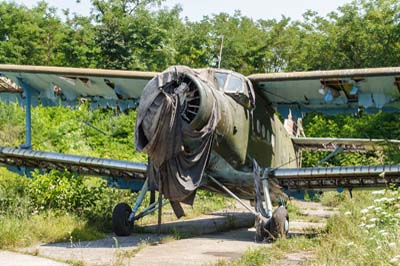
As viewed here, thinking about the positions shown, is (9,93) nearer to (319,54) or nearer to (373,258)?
(373,258)

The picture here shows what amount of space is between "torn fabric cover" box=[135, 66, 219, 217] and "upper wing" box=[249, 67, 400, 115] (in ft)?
8.33

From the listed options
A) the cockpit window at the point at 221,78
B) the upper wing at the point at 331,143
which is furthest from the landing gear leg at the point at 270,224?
the upper wing at the point at 331,143

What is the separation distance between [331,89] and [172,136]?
441 centimetres

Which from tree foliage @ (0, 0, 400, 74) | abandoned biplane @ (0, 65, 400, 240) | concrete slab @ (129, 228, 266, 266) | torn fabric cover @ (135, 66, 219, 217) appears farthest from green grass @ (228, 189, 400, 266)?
tree foliage @ (0, 0, 400, 74)

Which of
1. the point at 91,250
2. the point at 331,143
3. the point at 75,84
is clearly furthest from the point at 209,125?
the point at 331,143

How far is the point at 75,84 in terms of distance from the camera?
45.5ft

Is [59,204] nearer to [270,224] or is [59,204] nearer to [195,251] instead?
[195,251]

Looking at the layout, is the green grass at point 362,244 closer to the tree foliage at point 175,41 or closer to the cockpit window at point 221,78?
the cockpit window at point 221,78

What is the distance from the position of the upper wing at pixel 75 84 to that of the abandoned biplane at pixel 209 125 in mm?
25

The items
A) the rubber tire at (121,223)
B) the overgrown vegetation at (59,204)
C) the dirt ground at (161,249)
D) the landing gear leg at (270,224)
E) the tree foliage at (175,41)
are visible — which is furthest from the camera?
the tree foliage at (175,41)

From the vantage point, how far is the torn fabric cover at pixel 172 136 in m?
9.46

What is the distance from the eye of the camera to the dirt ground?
8.19 m

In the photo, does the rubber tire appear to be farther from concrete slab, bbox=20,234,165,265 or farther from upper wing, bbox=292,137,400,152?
upper wing, bbox=292,137,400,152

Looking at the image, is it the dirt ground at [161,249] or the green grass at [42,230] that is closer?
the dirt ground at [161,249]
